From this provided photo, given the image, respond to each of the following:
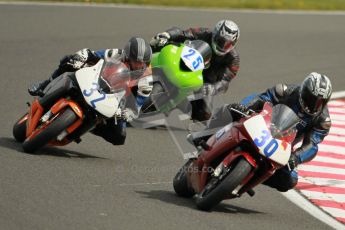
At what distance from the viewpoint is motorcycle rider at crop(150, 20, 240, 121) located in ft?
40.6

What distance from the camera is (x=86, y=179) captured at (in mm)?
8422

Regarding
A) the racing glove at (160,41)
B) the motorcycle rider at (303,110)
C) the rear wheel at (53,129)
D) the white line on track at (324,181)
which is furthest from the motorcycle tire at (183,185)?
the racing glove at (160,41)

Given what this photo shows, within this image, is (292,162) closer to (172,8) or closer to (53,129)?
(53,129)

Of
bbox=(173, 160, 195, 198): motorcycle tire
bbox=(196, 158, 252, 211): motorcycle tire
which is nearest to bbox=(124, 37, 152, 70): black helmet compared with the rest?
bbox=(173, 160, 195, 198): motorcycle tire

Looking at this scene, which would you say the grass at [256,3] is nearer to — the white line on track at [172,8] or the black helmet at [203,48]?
the white line on track at [172,8]

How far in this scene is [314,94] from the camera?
848cm

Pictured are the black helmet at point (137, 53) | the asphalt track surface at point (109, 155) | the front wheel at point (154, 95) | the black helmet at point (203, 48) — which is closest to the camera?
the asphalt track surface at point (109, 155)

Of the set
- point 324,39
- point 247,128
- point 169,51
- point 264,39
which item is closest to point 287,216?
point 247,128

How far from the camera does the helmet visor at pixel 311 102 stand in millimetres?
8516

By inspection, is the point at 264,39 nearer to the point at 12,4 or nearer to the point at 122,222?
the point at 12,4

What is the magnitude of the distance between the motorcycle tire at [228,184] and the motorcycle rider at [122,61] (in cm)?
Answer: 183

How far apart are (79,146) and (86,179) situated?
71.1 inches

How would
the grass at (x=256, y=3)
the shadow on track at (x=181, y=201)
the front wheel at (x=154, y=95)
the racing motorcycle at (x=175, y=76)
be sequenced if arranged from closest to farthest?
1. the shadow on track at (x=181, y=201)
2. the front wheel at (x=154, y=95)
3. the racing motorcycle at (x=175, y=76)
4. the grass at (x=256, y=3)

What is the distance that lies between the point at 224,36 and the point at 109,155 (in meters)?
3.40
